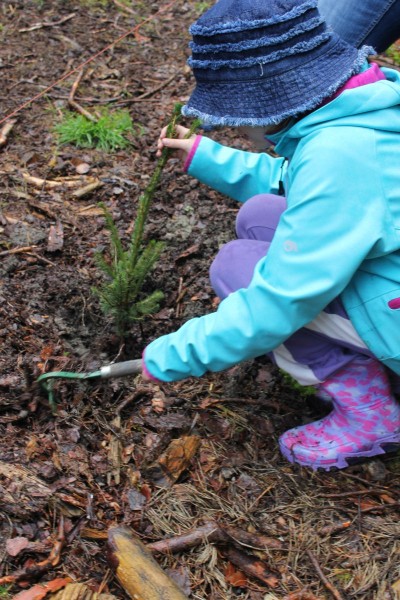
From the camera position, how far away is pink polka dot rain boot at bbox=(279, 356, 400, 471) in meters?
2.34

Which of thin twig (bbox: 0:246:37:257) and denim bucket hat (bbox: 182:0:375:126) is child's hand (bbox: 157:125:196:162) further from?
thin twig (bbox: 0:246:37:257)

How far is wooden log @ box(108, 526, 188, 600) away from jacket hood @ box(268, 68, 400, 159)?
1382 mm


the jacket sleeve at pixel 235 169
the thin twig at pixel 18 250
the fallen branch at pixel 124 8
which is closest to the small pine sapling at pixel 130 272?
the jacket sleeve at pixel 235 169

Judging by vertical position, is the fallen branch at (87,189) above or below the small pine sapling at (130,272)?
below

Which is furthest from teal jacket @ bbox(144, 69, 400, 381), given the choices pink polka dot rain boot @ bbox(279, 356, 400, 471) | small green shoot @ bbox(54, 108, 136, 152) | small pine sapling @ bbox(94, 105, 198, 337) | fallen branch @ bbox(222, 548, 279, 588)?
small green shoot @ bbox(54, 108, 136, 152)

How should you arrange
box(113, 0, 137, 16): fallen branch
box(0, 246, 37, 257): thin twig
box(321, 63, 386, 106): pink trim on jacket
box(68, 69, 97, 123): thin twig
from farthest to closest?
box(113, 0, 137, 16): fallen branch → box(68, 69, 97, 123): thin twig → box(0, 246, 37, 257): thin twig → box(321, 63, 386, 106): pink trim on jacket

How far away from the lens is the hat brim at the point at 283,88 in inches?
72.7

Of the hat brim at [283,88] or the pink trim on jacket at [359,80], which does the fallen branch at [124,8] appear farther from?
the pink trim on jacket at [359,80]

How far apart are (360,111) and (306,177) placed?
264 millimetres

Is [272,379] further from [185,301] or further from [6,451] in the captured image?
[6,451]

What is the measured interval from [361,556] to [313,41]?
1686 millimetres

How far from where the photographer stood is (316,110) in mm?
1903

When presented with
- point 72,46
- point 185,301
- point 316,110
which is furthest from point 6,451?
point 72,46

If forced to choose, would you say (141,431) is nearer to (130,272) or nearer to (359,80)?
(130,272)
